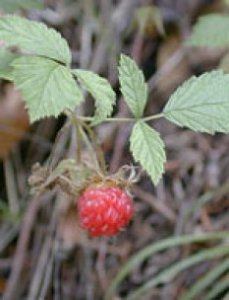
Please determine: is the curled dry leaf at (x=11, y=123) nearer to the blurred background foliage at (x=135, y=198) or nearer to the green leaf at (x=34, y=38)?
the blurred background foliage at (x=135, y=198)

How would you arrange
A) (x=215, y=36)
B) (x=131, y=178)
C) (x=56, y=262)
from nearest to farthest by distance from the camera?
1. (x=131, y=178)
2. (x=215, y=36)
3. (x=56, y=262)

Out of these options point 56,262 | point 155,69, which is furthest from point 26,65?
point 155,69

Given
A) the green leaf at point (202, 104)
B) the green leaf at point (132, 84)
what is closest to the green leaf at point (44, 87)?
the green leaf at point (132, 84)

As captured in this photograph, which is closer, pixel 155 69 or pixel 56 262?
pixel 56 262

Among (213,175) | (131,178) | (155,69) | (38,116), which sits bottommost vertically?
(213,175)

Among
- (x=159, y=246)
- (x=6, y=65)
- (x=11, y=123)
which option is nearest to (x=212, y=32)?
(x=159, y=246)

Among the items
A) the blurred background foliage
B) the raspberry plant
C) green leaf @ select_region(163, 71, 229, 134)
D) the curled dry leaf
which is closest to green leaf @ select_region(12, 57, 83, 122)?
the raspberry plant

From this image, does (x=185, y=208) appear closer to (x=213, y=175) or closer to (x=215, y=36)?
(x=213, y=175)
